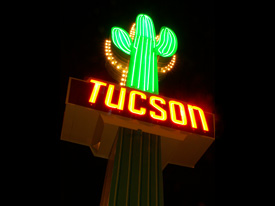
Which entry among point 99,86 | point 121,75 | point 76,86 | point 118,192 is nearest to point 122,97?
point 99,86

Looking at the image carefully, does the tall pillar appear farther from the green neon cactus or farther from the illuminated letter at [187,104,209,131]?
the green neon cactus

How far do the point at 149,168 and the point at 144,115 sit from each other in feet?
4.23

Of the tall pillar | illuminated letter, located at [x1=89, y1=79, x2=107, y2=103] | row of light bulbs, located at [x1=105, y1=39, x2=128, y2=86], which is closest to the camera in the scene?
the tall pillar

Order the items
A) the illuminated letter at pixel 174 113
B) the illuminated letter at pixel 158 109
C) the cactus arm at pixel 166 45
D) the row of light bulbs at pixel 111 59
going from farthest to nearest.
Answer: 1. the cactus arm at pixel 166 45
2. the row of light bulbs at pixel 111 59
3. the illuminated letter at pixel 174 113
4. the illuminated letter at pixel 158 109

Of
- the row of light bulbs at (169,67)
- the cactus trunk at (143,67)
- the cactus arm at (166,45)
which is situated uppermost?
the cactus arm at (166,45)

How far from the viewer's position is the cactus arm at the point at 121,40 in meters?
10.5

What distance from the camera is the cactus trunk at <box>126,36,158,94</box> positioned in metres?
9.16

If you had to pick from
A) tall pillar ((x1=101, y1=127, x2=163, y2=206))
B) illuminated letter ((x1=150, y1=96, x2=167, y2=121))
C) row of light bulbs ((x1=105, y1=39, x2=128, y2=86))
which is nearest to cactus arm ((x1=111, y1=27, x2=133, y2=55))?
row of light bulbs ((x1=105, y1=39, x2=128, y2=86))

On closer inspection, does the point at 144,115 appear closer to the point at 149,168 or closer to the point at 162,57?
the point at 149,168

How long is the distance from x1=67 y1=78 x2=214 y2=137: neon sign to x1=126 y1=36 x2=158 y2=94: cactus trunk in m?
1.05

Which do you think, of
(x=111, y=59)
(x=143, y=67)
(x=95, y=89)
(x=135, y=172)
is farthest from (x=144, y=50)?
(x=135, y=172)

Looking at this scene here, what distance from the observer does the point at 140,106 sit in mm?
7840

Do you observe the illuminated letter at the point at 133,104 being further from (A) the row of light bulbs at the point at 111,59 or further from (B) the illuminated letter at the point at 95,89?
(A) the row of light bulbs at the point at 111,59

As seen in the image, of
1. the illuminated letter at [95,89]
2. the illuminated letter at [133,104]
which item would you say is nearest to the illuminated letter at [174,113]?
the illuminated letter at [133,104]
